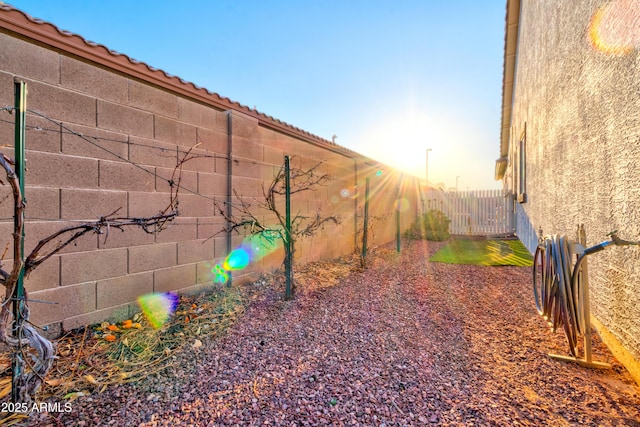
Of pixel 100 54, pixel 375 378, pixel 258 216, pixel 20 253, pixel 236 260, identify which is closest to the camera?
pixel 20 253

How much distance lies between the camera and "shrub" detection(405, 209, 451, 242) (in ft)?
33.2

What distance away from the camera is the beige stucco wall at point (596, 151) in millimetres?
1929

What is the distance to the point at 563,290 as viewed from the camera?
2.12 m

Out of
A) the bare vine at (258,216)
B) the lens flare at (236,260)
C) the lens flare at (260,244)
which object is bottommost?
the lens flare at (236,260)

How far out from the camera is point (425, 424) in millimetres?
1574

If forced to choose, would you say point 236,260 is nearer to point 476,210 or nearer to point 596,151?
point 596,151

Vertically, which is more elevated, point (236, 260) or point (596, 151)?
point (596, 151)

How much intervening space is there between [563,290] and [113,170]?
12.6 feet

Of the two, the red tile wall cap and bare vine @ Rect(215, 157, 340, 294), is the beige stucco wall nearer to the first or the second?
bare vine @ Rect(215, 157, 340, 294)

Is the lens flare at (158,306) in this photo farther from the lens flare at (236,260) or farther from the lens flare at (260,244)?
the lens flare at (260,244)

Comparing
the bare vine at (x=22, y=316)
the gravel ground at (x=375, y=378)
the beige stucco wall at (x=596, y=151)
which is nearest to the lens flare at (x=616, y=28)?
the beige stucco wall at (x=596, y=151)

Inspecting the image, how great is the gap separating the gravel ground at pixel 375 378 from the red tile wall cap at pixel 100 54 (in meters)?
2.60

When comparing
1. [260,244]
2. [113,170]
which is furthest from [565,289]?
[113,170]

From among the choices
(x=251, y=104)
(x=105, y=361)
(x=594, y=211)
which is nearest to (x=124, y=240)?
(x=105, y=361)
